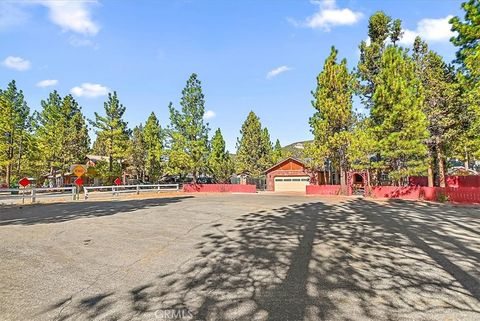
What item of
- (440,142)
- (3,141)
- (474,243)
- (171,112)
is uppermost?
(171,112)

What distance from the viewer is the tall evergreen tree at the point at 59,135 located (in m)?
37.9

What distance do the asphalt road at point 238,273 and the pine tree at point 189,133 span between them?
28.7 metres

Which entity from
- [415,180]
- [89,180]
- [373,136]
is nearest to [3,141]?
[89,180]

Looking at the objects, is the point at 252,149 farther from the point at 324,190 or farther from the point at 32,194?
the point at 32,194

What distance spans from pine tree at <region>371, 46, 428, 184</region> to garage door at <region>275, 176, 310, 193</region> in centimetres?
1655

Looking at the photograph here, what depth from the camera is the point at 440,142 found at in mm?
25562

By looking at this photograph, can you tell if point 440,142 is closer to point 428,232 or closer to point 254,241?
point 428,232

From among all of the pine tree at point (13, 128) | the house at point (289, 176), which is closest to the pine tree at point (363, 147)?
the house at point (289, 176)

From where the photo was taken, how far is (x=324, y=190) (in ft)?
101

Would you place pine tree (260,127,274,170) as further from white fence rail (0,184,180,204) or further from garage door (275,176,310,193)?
white fence rail (0,184,180,204)

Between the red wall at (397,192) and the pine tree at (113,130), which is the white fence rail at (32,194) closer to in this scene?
the pine tree at (113,130)

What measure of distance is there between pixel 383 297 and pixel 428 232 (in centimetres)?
604

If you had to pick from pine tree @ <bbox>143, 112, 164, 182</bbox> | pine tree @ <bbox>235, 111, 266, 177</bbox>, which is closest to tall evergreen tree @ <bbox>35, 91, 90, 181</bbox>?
pine tree @ <bbox>143, 112, 164, 182</bbox>

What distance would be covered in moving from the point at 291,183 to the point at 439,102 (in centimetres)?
2115
